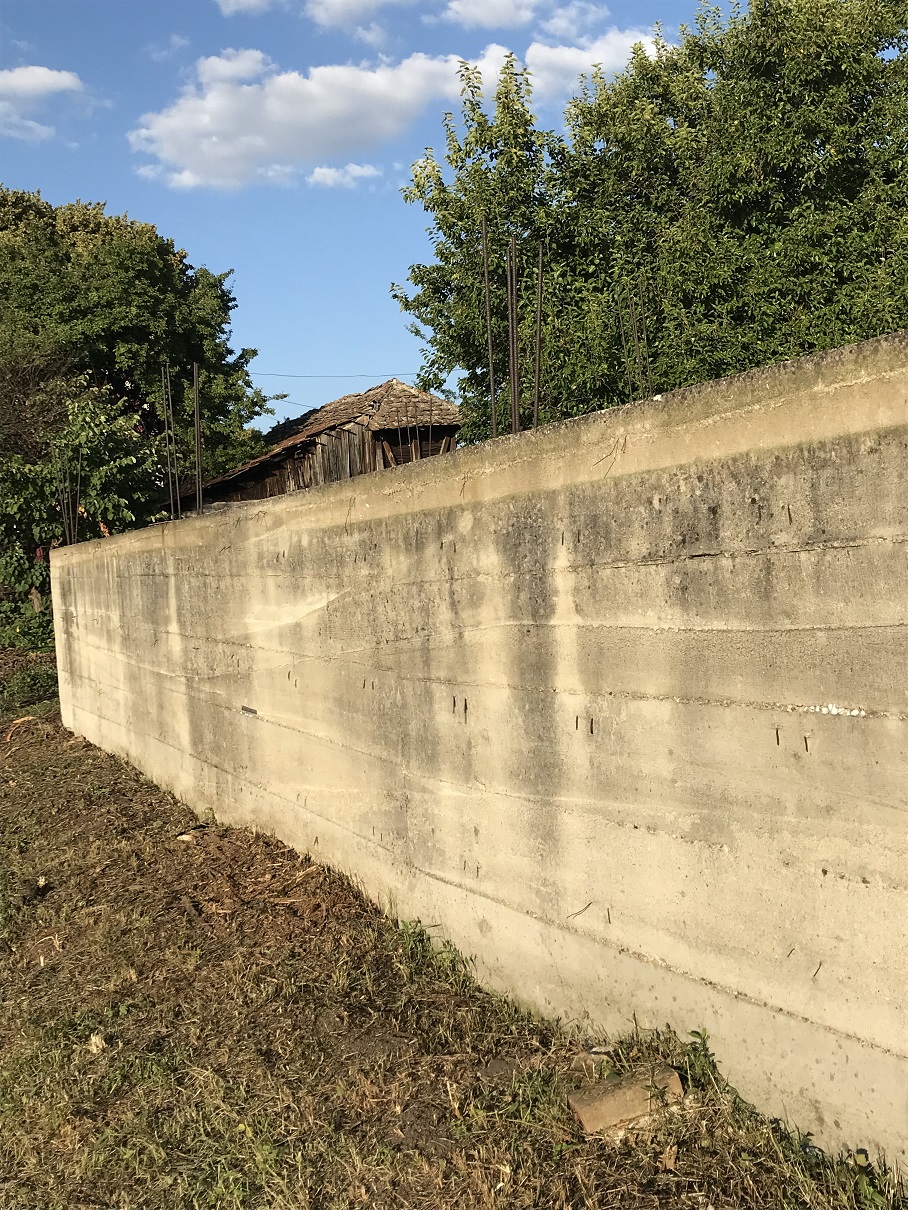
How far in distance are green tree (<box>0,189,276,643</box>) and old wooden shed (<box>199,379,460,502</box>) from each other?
1222mm

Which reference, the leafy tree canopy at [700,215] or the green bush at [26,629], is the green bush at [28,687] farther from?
the leafy tree canopy at [700,215]

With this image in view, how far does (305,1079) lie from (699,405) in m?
2.31

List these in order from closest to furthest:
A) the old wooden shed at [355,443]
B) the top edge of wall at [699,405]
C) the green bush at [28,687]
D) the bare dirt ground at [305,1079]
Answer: the top edge of wall at [699,405], the bare dirt ground at [305,1079], the green bush at [28,687], the old wooden shed at [355,443]

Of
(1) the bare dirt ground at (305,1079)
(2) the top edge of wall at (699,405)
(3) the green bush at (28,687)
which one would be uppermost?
(2) the top edge of wall at (699,405)

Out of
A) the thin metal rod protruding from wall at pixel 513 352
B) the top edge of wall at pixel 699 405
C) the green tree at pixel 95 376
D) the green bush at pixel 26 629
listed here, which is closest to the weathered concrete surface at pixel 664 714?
the top edge of wall at pixel 699 405

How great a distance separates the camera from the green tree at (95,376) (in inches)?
491

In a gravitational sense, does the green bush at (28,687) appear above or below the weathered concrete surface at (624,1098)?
above

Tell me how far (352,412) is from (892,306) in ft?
38.2

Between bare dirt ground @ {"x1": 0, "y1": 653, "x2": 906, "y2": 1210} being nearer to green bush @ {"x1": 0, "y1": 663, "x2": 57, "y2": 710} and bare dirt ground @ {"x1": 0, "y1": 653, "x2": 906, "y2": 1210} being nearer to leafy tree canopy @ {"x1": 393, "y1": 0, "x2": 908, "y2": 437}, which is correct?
green bush @ {"x1": 0, "y1": 663, "x2": 57, "y2": 710}

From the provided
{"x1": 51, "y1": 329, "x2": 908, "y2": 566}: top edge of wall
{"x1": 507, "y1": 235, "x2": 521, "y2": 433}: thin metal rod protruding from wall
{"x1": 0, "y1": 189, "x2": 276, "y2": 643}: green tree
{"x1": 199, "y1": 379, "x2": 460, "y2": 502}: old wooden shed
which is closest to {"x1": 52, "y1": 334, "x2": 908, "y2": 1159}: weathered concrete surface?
{"x1": 51, "y1": 329, "x2": 908, "y2": 566}: top edge of wall

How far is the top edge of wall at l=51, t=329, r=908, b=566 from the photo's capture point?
81.6 inches

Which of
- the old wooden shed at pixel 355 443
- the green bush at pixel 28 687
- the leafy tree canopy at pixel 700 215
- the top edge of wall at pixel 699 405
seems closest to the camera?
the top edge of wall at pixel 699 405

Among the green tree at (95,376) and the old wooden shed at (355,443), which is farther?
the old wooden shed at (355,443)

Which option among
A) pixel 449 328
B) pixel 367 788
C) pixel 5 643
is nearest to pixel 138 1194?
pixel 367 788
